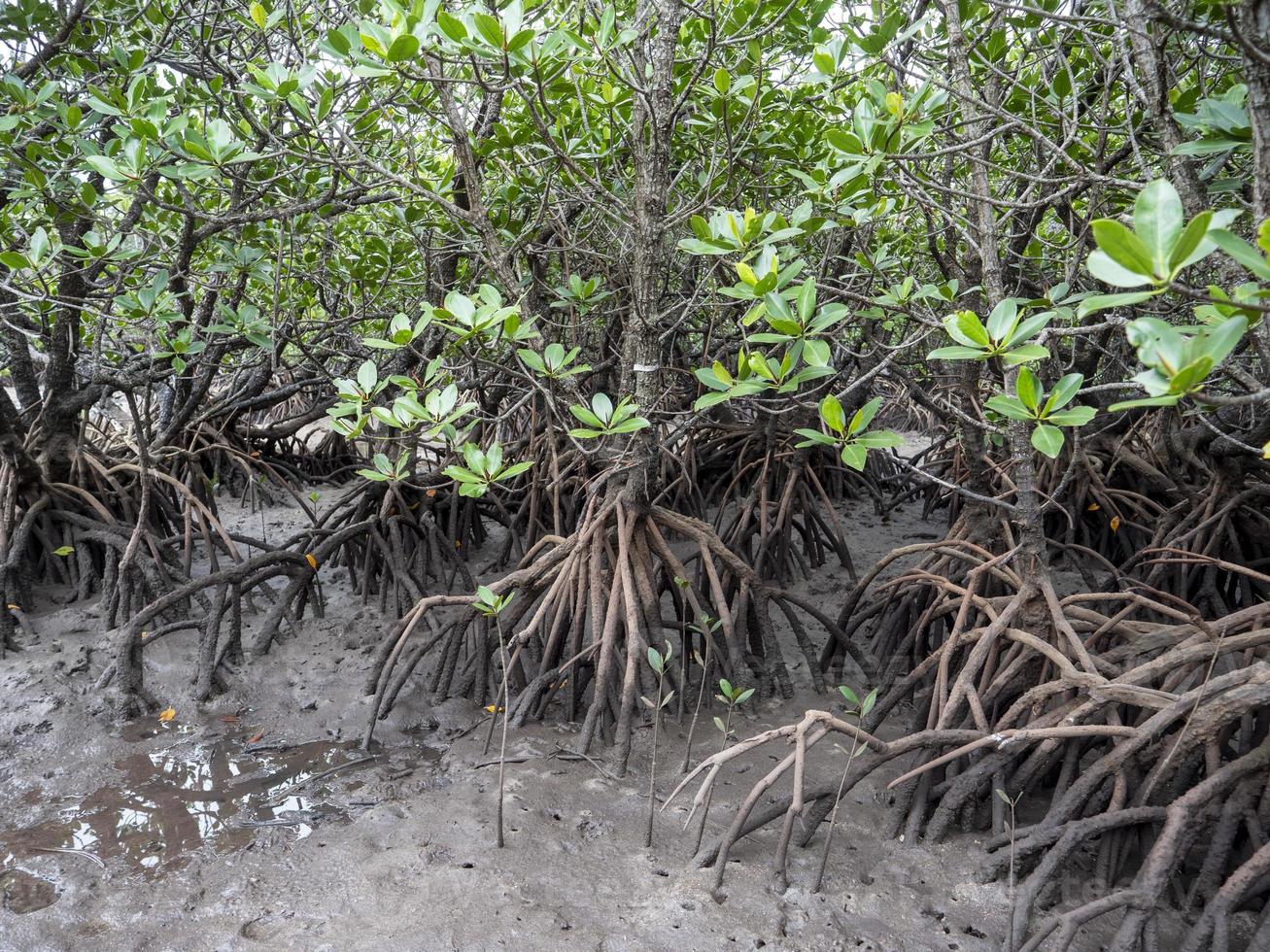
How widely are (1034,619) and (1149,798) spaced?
65 cm

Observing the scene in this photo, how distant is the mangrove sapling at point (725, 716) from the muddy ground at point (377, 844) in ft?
0.14

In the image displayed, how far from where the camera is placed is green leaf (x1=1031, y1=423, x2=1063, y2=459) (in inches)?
65.1

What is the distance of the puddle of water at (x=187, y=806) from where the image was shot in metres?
2.31

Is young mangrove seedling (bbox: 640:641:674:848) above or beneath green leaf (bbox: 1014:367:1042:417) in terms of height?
beneath

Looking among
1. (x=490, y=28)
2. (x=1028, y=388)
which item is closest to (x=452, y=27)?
(x=490, y=28)

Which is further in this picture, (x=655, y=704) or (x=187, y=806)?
(x=655, y=704)

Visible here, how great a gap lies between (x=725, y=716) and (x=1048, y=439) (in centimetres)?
171

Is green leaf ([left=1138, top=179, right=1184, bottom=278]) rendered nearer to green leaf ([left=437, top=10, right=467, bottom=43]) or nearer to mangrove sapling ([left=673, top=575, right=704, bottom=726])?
green leaf ([left=437, top=10, right=467, bottom=43])

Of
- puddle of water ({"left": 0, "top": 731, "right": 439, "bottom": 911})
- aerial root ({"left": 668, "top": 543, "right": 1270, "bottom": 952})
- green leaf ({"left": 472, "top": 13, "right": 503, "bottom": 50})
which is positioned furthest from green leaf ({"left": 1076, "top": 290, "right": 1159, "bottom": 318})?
puddle of water ({"left": 0, "top": 731, "right": 439, "bottom": 911})

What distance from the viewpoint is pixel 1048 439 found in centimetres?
167

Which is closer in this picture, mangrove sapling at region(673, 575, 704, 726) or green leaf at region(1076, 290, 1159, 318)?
green leaf at region(1076, 290, 1159, 318)

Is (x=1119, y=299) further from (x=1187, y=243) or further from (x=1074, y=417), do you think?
(x=1074, y=417)

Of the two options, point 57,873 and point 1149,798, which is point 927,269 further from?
point 57,873

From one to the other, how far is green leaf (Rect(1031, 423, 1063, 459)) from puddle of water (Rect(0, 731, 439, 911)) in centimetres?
217
